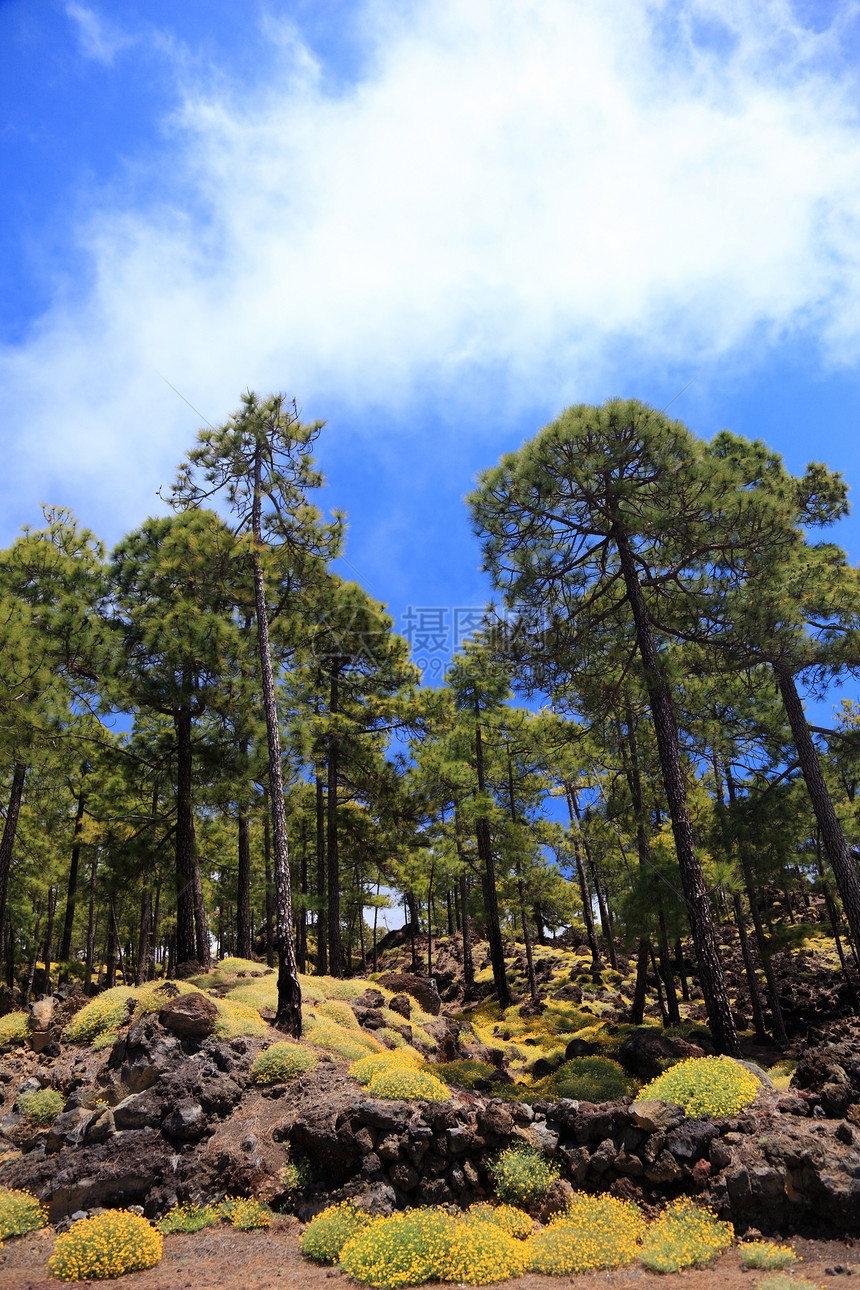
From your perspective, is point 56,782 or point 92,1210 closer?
point 92,1210

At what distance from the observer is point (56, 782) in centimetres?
2036

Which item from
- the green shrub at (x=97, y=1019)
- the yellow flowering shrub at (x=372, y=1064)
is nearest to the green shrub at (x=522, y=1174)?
the yellow flowering shrub at (x=372, y=1064)

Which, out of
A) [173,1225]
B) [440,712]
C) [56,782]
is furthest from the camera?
[440,712]

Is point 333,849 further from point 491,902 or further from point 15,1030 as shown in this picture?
point 15,1030

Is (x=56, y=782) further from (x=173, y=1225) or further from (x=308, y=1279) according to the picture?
(x=308, y=1279)

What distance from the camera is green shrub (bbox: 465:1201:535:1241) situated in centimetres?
773

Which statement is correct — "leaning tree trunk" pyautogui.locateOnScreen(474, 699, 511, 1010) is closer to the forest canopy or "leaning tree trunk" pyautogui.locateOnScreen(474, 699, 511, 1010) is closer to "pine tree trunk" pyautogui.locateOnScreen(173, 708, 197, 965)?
the forest canopy

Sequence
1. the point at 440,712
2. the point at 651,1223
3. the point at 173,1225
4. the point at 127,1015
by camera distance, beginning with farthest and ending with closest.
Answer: the point at 440,712 → the point at 127,1015 → the point at 173,1225 → the point at 651,1223

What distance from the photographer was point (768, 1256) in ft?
21.5

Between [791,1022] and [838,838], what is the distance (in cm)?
952

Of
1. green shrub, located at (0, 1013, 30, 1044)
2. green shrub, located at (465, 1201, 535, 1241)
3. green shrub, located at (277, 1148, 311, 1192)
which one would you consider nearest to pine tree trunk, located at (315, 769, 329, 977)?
green shrub, located at (0, 1013, 30, 1044)

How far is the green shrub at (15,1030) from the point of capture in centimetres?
1246

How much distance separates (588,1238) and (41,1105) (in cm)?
867

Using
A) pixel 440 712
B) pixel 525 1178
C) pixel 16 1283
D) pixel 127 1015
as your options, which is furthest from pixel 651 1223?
pixel 440 712
